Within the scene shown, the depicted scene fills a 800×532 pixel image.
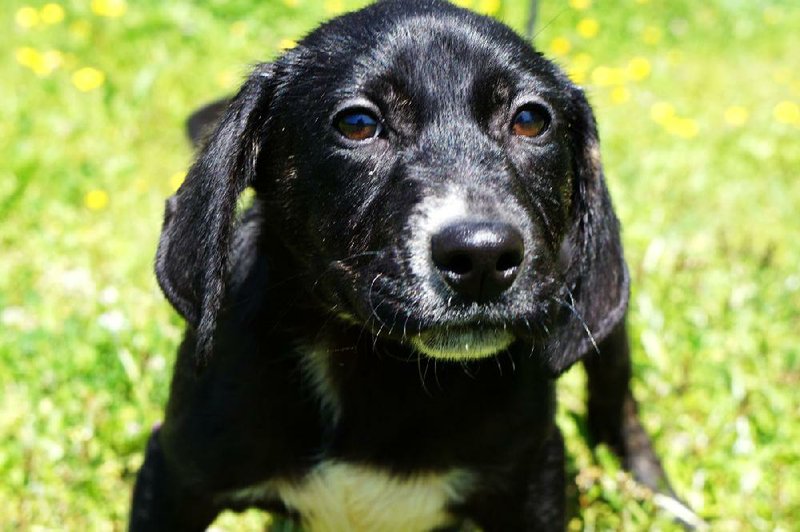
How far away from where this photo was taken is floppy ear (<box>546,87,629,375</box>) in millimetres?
2664

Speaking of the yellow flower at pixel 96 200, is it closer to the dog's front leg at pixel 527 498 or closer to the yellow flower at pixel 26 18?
the yellow flower at pixel 26 18

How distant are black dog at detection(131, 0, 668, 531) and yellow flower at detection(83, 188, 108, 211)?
2160 millimetres

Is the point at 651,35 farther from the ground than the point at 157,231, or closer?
farther from the ground

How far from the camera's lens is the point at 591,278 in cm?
270

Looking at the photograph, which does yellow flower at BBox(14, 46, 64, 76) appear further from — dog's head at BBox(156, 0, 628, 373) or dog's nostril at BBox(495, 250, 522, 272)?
dog's nostril at BBox(495, 250, 522, 272)

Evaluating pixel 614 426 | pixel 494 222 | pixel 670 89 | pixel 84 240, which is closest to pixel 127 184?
pixel 84 240

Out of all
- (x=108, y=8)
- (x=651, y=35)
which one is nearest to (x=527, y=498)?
(x=108, y=8)

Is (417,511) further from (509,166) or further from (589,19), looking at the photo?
(589,19)

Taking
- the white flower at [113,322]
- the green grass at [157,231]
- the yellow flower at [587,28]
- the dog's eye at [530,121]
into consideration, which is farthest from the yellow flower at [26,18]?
the dog's eye at [530,121]

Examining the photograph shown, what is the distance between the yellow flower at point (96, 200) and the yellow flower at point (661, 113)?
3.40 m

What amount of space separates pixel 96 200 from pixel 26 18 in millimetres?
2325

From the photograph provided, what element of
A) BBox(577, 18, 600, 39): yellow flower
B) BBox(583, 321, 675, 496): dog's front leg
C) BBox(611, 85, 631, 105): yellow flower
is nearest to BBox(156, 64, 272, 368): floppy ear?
BBox(583, 321, 675, 496): dog's front leg

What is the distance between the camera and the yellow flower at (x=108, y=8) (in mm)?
6734

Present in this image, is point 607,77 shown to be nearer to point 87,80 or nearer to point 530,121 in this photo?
point 87,80
